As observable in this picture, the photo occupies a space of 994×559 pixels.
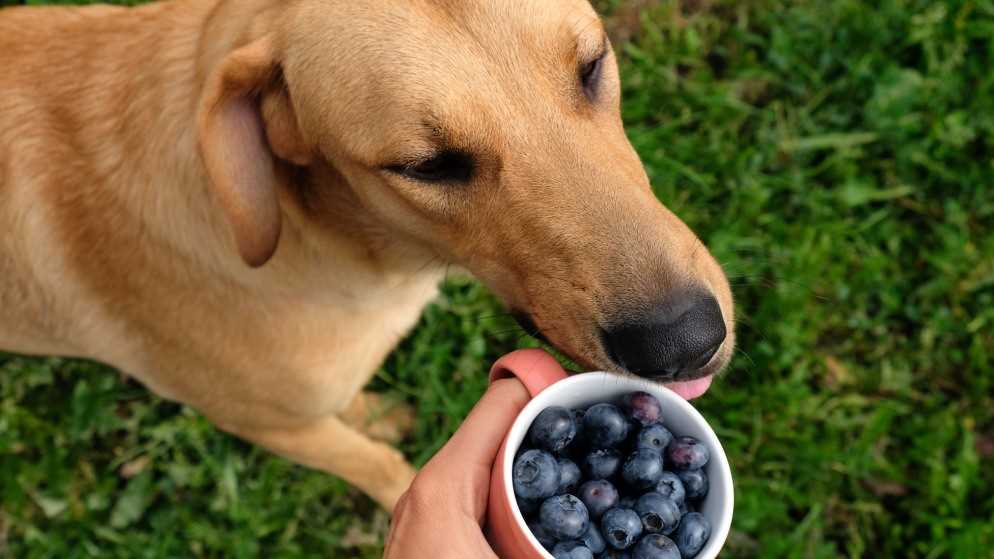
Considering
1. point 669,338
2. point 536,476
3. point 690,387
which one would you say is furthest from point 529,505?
point 690,387

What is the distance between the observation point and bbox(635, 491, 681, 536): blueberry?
187cm

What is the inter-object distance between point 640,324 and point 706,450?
34 cm

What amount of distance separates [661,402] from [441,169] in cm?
86

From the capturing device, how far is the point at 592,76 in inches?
93.0

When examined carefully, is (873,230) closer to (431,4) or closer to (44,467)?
(431,4)

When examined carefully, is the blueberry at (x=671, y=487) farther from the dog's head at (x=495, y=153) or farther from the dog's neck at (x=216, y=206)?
the dog's neck at (x=216, y=206)

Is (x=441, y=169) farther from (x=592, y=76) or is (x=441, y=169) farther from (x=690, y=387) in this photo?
(x=690, y=387)

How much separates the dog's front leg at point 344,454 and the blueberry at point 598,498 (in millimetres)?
1569

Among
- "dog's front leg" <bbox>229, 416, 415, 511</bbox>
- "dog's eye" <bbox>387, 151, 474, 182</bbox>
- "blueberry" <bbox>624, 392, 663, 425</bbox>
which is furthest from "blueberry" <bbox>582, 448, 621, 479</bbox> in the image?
"dog's front leg" <bbox>229, 416, 415, 511</bbox>

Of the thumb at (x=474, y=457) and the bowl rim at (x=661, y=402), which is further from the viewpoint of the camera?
the thumb at (x=474, y=457)

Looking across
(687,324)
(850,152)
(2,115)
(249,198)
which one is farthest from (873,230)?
(2,115)

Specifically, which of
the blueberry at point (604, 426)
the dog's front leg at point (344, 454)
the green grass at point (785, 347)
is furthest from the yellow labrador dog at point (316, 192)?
the green grass at point (785, 347)

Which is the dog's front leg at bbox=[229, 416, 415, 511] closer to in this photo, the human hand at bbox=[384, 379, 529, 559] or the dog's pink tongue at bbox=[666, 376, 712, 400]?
the human hand at bbox=[384, 379, 529, 559]

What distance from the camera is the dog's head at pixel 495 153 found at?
2076 mm
